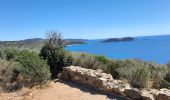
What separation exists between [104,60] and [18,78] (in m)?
4.92

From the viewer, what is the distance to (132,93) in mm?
7852

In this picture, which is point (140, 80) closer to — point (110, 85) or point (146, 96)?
point (110, 85)

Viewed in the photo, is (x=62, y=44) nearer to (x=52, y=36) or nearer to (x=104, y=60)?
(x=52, y=36)

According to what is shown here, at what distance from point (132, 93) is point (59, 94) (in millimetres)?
2571

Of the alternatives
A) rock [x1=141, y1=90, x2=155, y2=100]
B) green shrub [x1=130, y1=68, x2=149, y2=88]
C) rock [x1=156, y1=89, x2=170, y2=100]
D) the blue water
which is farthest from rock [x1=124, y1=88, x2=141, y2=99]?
the blue water

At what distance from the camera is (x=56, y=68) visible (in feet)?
40.5

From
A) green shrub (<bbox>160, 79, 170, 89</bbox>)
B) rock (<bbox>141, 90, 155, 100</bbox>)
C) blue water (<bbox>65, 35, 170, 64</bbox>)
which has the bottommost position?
blue water (<bbox>65, 35, 170, 64</bbox>)

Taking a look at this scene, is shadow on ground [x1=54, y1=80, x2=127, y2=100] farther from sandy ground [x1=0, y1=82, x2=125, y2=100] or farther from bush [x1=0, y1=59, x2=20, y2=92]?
bush [x1=0, y1=59, x2=20, y2=92]

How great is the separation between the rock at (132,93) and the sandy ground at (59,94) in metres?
0.37

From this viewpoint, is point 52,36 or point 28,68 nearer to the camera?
point 28,68

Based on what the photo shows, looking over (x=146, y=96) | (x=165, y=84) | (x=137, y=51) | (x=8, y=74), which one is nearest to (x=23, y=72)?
(x=8, y=74)

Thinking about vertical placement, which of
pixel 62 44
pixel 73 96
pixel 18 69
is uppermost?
pixel 62 44

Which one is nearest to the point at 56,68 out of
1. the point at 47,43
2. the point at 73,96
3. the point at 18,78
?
the point at 47,43

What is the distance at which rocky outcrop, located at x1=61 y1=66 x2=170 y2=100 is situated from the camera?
7.48 metres
